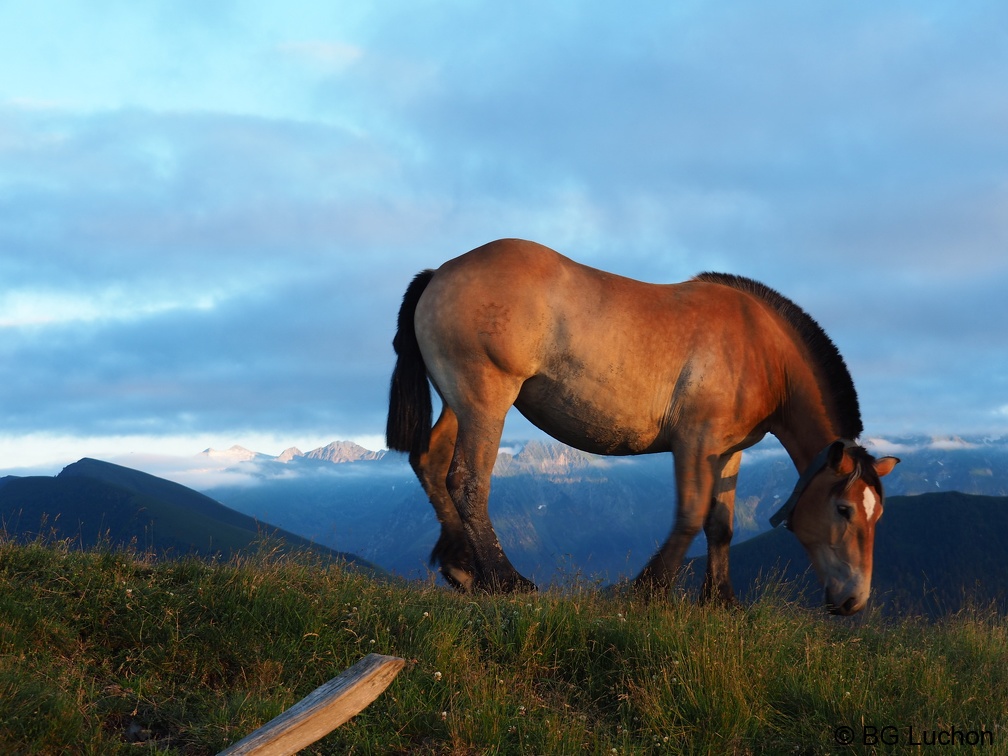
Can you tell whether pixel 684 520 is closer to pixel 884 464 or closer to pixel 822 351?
pixel 884 464

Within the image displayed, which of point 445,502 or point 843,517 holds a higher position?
point 445,502

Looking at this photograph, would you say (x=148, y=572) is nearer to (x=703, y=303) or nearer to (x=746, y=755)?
(x=746, y=755)

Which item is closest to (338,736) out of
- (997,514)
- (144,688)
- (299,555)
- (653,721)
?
(144,688)

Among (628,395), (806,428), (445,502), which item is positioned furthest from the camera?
(806,428)

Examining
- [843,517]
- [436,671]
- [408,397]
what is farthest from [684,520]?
[436,671]

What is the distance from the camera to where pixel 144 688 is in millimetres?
6129

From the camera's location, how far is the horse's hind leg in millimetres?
9516

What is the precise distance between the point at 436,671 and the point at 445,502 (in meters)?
3.74

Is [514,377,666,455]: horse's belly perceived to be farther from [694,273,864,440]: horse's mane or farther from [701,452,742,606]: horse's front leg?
[694,273,864,440]: horse's mane

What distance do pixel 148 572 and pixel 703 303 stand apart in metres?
6.66

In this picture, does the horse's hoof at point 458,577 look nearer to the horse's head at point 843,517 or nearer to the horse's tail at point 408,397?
the horse's tail at point 408,397

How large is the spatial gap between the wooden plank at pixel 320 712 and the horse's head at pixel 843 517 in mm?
6085

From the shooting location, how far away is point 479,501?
30.5 feet

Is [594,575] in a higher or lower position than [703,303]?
lower
